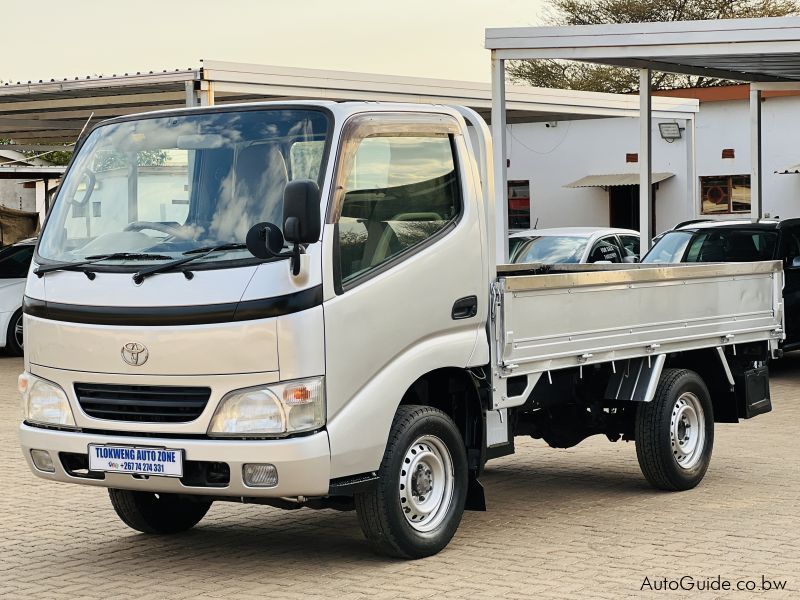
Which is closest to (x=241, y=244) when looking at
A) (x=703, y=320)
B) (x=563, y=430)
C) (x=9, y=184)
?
(x=563, y=430)

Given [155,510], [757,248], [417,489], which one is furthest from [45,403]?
[757,248]

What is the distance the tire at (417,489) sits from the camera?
277 inches

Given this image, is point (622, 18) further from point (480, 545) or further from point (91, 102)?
point (480, 545)

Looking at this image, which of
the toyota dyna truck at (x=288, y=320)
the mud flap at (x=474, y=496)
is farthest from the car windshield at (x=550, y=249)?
the mud flap at (x=474, y=496)

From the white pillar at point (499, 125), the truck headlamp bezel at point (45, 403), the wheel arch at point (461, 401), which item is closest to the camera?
the truck headlamp bezel at point (45, 403)

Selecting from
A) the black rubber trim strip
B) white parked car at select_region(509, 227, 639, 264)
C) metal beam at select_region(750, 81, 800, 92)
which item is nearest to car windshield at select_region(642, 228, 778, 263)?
white parked car at select_region(509, 227, 639, 264)

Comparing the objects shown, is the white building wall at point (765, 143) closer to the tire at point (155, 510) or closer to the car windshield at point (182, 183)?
the tire at point (155, 510)

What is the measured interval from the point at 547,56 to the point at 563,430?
30.6ft

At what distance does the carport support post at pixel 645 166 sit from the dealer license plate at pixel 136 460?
13.1 m

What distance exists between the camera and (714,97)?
33.9m

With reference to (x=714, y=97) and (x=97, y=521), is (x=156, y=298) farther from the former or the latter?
(x=714, y=97)

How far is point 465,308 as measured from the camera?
7.59m

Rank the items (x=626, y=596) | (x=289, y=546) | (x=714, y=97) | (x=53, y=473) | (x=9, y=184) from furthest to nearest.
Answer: (x=9, y=184), (x=714, y=97), (x=289, y=546), (x=53, y=473), (x=626, y=596)

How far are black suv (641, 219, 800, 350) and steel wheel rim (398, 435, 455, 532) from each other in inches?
371
